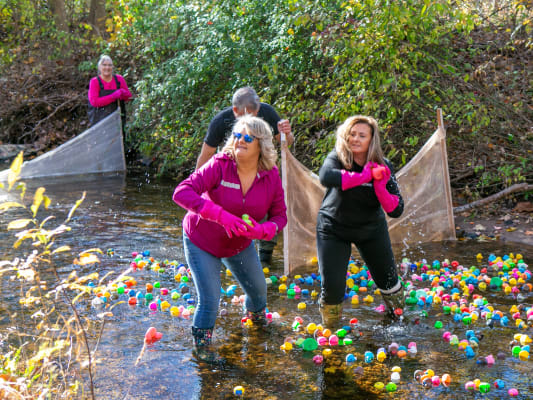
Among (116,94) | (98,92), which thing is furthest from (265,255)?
(98,92)

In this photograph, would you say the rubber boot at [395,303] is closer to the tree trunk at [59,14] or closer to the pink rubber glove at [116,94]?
the pink rubber glove at [116,94]

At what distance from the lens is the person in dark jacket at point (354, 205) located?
443 centimetres

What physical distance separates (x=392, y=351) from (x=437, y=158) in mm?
3534

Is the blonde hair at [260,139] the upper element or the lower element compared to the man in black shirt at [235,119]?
lower

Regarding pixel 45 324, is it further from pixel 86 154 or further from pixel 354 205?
pixel 86 154

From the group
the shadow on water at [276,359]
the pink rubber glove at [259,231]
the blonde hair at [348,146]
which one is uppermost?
the blonde hair at [348,146]

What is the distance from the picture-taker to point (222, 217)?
3.83 meters

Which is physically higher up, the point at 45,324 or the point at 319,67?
the point at 319,67

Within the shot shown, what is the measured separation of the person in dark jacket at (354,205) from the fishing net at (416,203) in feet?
5.83

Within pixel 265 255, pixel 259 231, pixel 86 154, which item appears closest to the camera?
pixel 259 231

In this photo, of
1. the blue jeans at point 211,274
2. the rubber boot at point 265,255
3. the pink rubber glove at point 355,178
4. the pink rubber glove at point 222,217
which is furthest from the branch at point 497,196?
the pink rubber glove at point 222,217

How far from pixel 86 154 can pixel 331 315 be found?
839 centimetres

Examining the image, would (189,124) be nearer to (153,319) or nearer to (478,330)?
(153,319)

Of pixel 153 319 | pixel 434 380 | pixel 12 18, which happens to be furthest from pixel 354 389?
pixel 12 18
